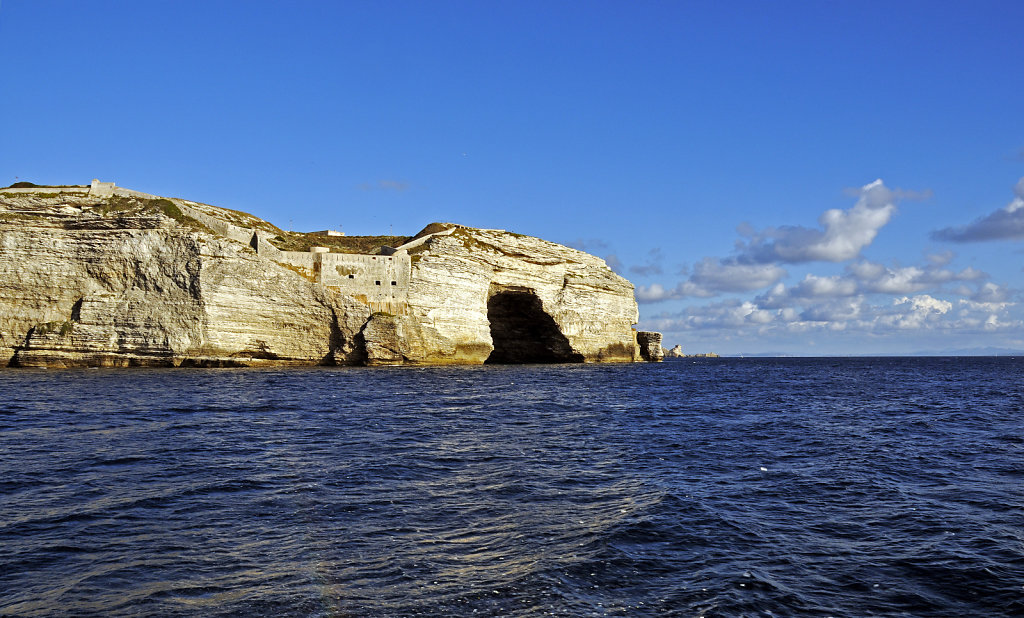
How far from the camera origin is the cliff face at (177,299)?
153ft

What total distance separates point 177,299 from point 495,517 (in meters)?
45.5

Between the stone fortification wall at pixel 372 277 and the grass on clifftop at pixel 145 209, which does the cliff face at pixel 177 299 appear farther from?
the stone fortification wall at pixel 372 277

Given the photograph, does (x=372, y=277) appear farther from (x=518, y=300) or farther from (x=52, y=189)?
(x=52, y=189)

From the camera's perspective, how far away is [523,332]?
261ft

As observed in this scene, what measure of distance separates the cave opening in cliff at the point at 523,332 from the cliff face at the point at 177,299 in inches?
444

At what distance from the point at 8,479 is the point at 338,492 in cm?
610

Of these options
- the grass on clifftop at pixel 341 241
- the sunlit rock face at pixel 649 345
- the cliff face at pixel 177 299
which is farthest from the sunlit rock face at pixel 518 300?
the sunlit rock face at pixel 649 345

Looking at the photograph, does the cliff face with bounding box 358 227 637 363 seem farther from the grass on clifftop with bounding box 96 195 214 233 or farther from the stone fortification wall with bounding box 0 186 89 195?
the stone fortification wall with bounding box 0 186 89 195

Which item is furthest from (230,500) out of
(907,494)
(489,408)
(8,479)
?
(489,408)

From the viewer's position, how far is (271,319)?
52500mm

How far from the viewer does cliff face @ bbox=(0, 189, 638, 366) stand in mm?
46781

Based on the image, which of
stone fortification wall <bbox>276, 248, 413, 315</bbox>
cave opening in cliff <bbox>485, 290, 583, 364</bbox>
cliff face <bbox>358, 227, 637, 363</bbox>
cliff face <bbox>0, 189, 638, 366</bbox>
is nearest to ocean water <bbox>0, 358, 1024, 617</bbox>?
cliff face <bbox>0, 189, 638, 366</bbox>

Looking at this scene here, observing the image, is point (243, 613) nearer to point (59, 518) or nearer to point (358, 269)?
point (59, 518)

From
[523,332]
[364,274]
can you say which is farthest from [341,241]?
[364,274]
